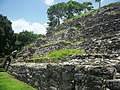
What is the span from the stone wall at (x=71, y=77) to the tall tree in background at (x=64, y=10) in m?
46.0

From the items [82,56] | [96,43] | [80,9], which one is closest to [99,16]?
[96,43]

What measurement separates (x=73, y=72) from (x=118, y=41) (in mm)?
6165

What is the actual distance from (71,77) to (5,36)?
3641 centimetres

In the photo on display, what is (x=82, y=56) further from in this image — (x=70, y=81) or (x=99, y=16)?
(x=99, y=16)

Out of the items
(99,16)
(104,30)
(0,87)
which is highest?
(99,16)

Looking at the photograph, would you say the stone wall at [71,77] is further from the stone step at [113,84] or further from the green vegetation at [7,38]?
the green vegetation at [7,38]

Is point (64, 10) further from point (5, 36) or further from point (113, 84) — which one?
point (113, 84)

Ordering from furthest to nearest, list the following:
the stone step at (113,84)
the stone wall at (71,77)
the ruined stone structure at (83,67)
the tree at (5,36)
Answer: the tree at (5,36) → the ruined stone structure at (83,67) → the stone wall at (71,77) → the stone step at (113,84)

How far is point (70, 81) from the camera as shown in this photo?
12977 mm

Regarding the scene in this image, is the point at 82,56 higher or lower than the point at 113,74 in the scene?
higher

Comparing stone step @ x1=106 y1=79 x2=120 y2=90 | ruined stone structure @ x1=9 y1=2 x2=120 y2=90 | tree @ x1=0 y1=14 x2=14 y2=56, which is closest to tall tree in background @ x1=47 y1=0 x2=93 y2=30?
tree @ x1=0 y1=14 x2=14 y2=56

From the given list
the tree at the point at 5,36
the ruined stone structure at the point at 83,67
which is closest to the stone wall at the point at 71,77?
the ruined stone structure at the point at 83,67

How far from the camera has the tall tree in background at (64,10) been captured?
64344 millimetres

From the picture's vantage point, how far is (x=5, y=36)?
47.4m
